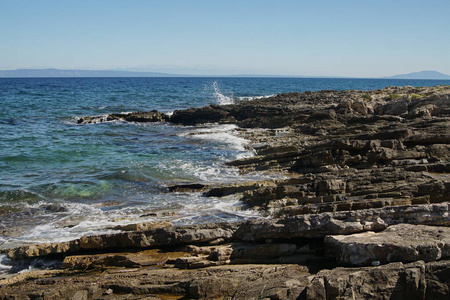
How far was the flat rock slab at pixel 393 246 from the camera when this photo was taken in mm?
6711

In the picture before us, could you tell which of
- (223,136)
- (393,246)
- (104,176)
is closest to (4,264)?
(393,246)

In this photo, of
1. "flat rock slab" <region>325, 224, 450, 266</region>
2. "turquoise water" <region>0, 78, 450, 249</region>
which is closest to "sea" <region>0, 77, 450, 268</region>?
"turquoise water" <region>0, 78, 450, 249</region>

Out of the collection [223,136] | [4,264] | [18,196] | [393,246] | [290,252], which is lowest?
[18,196]

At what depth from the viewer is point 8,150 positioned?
25.1 metres

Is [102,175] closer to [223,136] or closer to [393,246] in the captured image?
[223,136]

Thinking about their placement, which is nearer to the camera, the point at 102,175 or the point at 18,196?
the point at 18,196

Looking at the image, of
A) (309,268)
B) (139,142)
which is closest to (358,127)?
(139,142)

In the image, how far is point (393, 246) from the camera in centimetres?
683

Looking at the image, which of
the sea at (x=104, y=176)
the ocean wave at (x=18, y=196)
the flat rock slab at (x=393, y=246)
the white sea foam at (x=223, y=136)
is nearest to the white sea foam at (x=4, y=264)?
the sea at (x=104, y=176)

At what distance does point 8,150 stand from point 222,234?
2065 centimetres

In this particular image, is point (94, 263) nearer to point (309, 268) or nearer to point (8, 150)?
point (309, 268)

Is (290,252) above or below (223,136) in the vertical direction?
above

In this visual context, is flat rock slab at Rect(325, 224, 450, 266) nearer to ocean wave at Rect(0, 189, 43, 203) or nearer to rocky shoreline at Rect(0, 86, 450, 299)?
rocky shoreline at Rect(0, 86, 450, 299)

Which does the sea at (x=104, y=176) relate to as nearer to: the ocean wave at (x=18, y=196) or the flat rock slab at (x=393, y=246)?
the ocean wave at (x=18, y=196)
